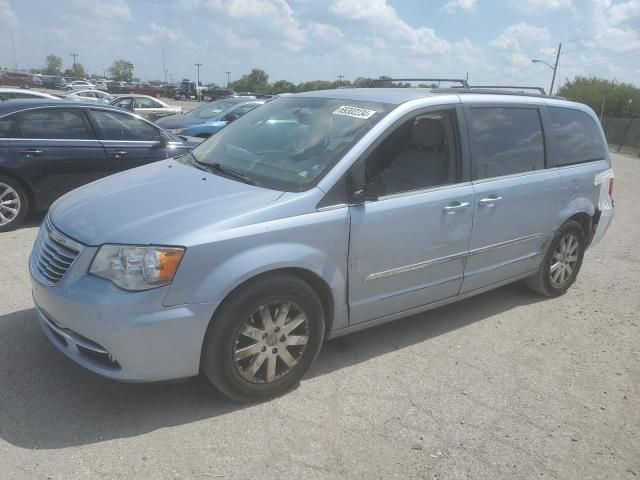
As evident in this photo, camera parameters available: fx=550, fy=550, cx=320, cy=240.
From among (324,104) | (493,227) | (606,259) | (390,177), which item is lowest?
(606,259)

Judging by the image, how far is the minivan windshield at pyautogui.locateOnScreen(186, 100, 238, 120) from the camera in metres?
13.1

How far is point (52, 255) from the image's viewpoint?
3.08m

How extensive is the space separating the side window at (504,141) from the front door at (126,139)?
14.7 ft

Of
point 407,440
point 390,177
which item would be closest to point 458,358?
point 407,440

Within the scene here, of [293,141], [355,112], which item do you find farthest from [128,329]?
[355,112]

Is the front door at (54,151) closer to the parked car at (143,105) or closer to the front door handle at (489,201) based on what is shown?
the front door handle at (489,201)

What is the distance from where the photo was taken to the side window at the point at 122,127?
713cm

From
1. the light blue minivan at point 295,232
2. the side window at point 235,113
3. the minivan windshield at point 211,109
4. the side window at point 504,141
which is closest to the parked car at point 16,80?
the minivan windshield at point 211,109

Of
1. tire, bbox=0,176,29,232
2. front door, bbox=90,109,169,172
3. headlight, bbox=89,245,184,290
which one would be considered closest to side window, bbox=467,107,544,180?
headlight, bbox=89,245,184,290

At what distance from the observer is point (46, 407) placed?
301 cm

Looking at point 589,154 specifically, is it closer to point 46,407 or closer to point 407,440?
point 407,440

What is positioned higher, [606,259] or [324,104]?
[324,104]

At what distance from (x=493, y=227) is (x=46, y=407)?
320 cm

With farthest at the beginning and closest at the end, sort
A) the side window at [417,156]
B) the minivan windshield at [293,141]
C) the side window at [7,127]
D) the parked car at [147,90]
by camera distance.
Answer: the parked car at [147,90] < the side window at [7,127] < the side window at [417,156] < the minivan windshield at [293,141]
